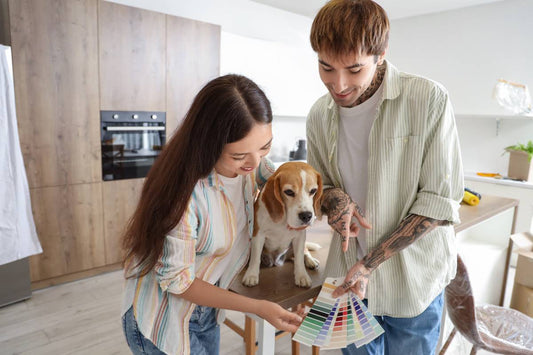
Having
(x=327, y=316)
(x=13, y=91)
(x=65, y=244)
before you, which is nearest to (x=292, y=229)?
(x=327, y=316)

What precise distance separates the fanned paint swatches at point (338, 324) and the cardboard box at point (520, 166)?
3833mm

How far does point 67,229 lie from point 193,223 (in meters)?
2.59

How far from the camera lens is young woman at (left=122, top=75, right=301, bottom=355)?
0.96 m

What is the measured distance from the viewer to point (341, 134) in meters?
1.21

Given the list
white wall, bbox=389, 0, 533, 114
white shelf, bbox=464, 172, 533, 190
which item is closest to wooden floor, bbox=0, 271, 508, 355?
white shelf, bbox=464, 172, 533, 190

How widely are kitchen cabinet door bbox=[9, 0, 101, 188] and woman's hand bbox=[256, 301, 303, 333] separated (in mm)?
2632

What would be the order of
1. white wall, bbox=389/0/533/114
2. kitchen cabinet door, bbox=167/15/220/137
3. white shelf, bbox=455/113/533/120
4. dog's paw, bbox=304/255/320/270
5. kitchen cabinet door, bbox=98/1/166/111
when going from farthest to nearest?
white wall, bbox=389/0/533/114 < white shelf, bbox=455/113/533/120 < kitchen cabinet door, bbox=167/15/220/137 < kitchen cabinet door, bbox=98/1/166/111 < dog's paw, bbox=304/255/320/270

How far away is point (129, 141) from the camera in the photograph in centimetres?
337

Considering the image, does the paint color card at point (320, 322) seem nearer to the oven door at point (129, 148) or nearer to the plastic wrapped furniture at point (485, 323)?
the plastic wrapped furniture at point (485, 323)

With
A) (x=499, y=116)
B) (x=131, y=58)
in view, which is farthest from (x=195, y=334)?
(x=499, y=116)

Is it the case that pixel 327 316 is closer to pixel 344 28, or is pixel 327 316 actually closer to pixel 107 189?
pixel 344 28

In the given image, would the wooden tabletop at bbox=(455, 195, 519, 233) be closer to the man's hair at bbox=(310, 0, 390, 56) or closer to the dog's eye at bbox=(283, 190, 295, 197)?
the dog's eye at bbox=(283, 190, 295, 197)

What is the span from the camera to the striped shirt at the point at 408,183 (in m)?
1.02

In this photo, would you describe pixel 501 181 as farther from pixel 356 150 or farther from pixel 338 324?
pixel 338 324
